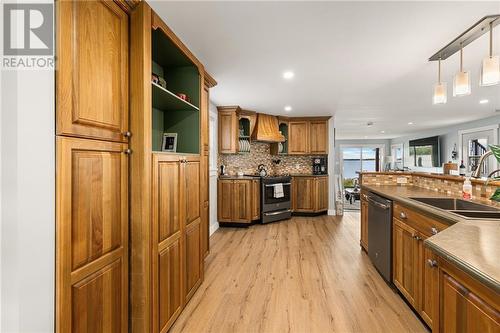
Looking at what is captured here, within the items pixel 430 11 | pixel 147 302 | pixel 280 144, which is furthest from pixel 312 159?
pixel 147 302

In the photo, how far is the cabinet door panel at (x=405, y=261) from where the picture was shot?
6.86 ft

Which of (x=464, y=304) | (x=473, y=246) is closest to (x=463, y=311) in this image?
(x=464, y=304)

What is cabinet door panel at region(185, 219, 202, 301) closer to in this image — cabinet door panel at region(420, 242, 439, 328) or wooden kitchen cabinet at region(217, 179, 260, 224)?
cabinet door panel at region(420, 242, 439, 328)

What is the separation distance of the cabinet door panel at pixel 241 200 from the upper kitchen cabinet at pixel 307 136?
1755 mm

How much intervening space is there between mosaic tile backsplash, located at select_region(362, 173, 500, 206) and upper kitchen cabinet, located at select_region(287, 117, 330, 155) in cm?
238

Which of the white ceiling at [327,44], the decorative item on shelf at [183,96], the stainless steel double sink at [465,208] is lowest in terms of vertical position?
the stainless steel double sink at [465,208]

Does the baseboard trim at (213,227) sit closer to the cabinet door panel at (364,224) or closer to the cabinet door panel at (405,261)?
the cabinet door panel at (364,224)

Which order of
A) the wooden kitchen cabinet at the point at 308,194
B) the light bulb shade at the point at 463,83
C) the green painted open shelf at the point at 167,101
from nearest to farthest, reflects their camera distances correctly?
1. the green painted open shelf at the point at 167,101
2. the light bulb shade at the point at 463,83
3. the wooden kitchen cabinet at the point at 308,194

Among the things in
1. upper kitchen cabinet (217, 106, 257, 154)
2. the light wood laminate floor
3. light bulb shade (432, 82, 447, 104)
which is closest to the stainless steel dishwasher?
the light wood laminate floor

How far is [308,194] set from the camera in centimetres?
593

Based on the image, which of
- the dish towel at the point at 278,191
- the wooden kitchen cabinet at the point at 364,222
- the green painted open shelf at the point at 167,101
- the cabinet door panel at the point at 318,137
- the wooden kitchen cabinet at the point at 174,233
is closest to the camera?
the wooden kitchen cabinet at the point at 174,233

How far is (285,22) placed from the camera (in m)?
1.98

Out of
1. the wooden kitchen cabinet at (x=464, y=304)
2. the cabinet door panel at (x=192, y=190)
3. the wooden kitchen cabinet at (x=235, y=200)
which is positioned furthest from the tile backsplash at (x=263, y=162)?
the wooden kitchen cabinet at (x=464, y=304)

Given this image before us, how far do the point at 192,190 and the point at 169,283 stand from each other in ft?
2.68
